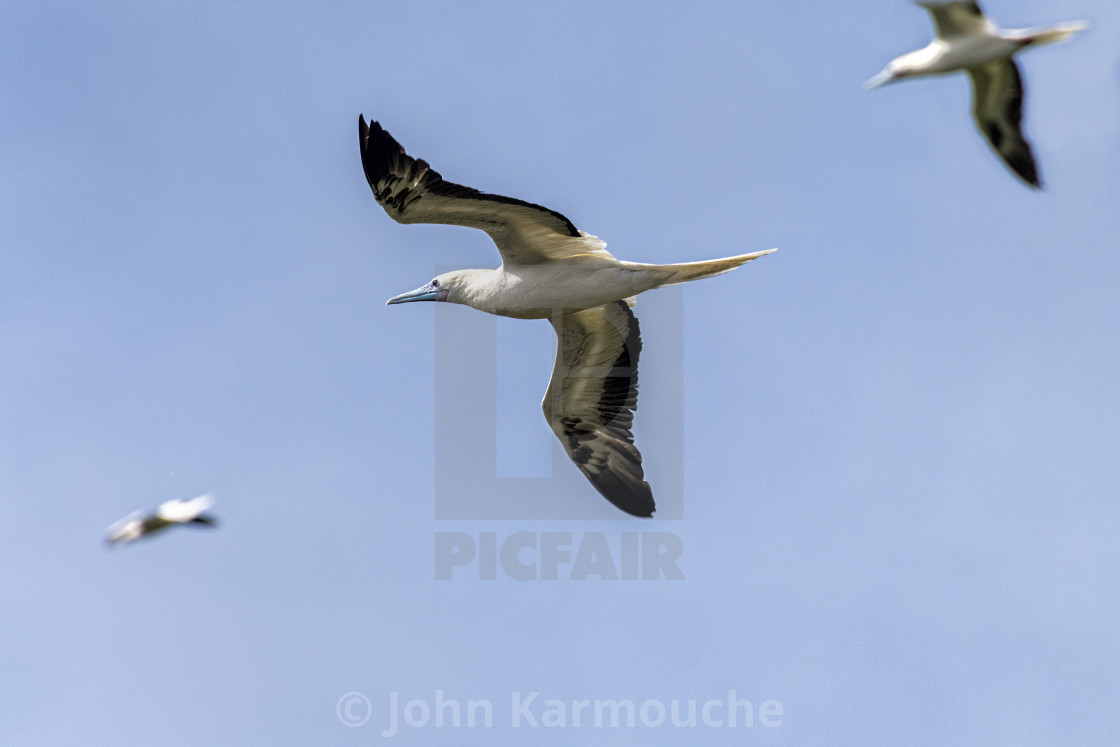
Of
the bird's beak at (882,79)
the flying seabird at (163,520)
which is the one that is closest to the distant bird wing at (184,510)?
the flying seabird at (163,520)

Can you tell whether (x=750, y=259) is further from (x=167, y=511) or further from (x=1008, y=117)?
(x=167, y=511)

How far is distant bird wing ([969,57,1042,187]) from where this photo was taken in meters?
11.7

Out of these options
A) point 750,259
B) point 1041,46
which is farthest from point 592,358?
point 1041,46

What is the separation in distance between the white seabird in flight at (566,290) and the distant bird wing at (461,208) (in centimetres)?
1

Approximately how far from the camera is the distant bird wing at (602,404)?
14852 mm

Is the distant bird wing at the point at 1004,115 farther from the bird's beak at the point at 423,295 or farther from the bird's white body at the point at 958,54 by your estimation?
the bird's beak at the point at 423,295

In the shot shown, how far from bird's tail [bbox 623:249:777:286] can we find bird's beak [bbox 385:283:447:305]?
2.44 metres

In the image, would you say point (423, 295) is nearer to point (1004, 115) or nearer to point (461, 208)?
point (461, 208)

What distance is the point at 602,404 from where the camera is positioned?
50.1 ft

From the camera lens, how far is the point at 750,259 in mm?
12539

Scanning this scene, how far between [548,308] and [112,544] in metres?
5.13

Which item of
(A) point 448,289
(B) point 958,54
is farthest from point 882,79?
(A) point 448,289

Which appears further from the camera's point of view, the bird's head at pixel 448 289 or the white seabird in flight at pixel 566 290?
the bird's head at pixel 448 289

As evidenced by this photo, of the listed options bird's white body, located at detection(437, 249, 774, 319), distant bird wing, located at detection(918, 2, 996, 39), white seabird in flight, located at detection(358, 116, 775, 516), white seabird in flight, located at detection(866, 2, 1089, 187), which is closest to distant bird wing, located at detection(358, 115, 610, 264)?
white seabird in flight, located at detection(358, 116, 775, 516)
